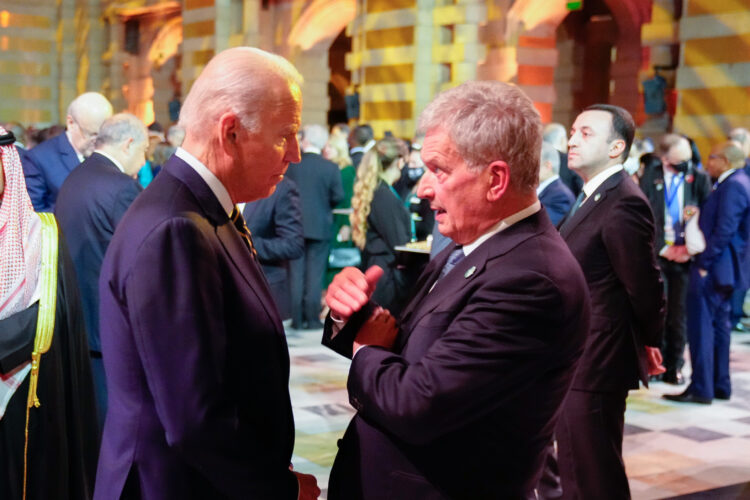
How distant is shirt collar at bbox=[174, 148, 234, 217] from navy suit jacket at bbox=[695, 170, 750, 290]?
220 inches

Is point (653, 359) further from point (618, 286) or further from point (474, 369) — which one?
point (474, 369)

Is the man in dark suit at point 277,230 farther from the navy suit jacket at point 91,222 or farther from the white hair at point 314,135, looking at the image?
the white hair at point 314,135

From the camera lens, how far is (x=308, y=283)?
29.7 feet

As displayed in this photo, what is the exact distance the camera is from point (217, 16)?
16.8 meters

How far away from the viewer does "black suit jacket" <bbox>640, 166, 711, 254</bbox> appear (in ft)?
24.3

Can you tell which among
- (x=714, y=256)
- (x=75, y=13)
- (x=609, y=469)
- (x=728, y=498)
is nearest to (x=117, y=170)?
(x=609, y=469)

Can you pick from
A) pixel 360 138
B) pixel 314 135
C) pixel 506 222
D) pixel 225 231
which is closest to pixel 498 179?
pixel 506 222

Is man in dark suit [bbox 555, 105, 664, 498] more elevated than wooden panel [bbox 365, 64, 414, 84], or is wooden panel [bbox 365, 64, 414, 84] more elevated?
wooden panel [bbox 365, 64, 414, 84]

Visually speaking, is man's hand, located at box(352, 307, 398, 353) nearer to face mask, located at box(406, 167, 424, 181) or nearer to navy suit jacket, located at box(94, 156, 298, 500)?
navy suit jacket, located at box(94, 156, 298, 500)

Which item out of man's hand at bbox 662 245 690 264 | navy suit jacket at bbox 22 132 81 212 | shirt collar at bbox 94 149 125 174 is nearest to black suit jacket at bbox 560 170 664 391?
shirt collar at bbox 94 149 125 174

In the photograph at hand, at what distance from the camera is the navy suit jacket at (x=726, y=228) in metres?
6.80

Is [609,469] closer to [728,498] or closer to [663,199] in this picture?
[728,498]

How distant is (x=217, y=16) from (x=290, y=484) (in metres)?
15.8

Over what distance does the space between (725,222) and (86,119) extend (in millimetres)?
4543
